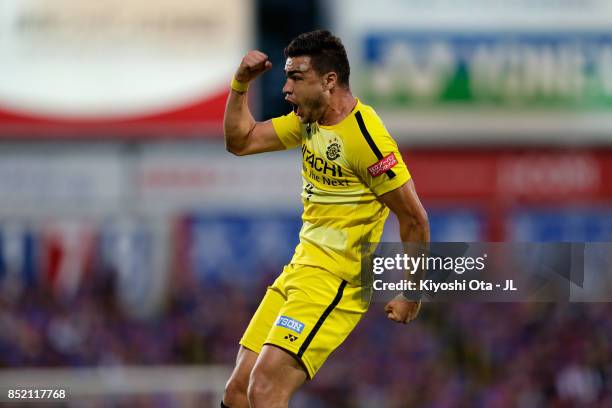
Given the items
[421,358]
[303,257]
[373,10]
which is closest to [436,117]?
[373,10]

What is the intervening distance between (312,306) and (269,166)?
15095 mm

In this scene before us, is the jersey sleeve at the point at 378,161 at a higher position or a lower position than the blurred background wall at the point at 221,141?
higher

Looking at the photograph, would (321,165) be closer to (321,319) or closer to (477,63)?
(321,319)

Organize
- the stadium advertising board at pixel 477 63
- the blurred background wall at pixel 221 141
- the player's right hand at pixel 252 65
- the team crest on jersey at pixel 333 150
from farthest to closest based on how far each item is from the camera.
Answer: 1. the stadium advertising board at pixel 477 63
2. the blurred background wall at pixel 221 141
3. the player's right hand at pixel 252 65
4. the team crest on jersey at pixel 333 150

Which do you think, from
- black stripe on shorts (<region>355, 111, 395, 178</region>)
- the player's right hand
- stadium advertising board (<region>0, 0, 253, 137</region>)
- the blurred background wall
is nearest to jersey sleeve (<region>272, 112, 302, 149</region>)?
the player's right hand

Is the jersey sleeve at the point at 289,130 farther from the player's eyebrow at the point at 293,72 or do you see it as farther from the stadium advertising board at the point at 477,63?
the stadium advertising board at the point at 477,63

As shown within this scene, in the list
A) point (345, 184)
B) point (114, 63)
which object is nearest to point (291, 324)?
point (345, 184)

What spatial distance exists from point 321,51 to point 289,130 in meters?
0.54

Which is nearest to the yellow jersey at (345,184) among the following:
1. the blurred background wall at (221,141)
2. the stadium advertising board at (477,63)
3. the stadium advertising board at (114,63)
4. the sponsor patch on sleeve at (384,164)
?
the sponsor patch on sleeve at (384,164)

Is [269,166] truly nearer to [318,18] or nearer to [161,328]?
[318,18]

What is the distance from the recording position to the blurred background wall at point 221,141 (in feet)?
65.4

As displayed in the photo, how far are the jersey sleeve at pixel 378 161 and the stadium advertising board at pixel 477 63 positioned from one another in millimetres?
14376

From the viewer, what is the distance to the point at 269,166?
2128 centimetres

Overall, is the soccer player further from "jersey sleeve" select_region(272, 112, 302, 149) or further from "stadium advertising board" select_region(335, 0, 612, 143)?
"stadium advertising board" select_region(335, 0, 612, 143)
